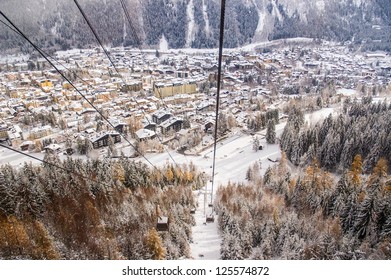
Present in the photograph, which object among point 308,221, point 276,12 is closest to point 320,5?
point 276,12

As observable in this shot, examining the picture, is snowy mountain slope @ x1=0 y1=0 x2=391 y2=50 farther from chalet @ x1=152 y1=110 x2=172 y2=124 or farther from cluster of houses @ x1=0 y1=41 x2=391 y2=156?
chalet @ x1=152 y1=110 x2=172 y2=124

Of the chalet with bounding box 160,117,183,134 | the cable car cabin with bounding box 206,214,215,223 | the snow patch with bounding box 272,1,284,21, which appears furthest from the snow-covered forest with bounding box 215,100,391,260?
the snow patch with bounding box 272,1,284,21

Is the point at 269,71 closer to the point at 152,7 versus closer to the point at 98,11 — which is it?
the point at 152,7

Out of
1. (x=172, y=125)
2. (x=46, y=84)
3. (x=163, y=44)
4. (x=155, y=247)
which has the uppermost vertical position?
(x=163, y=44)

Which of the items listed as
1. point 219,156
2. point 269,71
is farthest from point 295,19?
point 219,156

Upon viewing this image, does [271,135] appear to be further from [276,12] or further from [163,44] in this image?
[276,12]

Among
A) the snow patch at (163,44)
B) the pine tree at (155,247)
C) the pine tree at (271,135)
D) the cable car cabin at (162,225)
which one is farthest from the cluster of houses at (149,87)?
the pine tree at (155,247)
